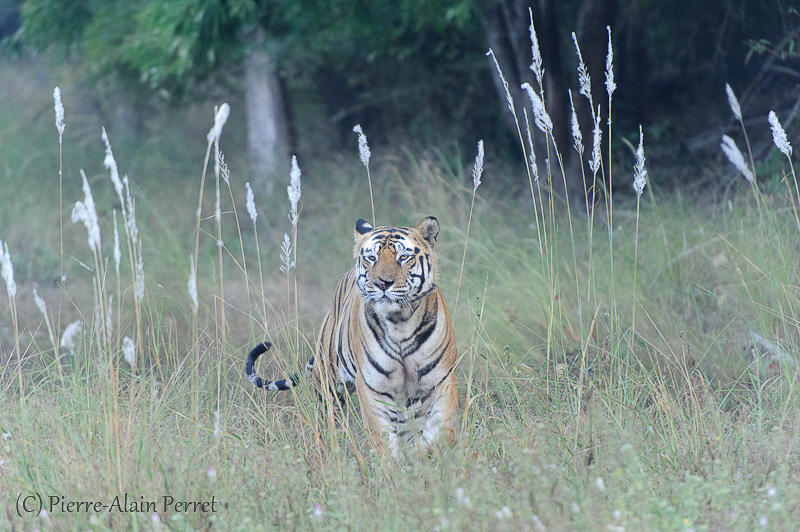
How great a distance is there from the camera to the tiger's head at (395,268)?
3.21 metres

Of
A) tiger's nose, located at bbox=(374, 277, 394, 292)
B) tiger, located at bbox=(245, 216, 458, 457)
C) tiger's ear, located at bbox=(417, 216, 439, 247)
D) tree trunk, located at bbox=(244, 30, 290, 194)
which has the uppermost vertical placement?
tiger's ear, located at bbox=(417, 216, 439, 247)

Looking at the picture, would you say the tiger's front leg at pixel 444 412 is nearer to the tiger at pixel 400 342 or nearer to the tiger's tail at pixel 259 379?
the tiger at pixel 400 342

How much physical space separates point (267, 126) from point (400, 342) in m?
7.20

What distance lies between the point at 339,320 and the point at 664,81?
8.41 m

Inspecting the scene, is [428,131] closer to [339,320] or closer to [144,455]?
[339,320]

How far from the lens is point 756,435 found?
2.95 m

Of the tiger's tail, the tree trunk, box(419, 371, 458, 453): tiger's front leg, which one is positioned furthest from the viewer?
the tree trunk

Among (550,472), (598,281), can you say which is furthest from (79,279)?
(550,472)

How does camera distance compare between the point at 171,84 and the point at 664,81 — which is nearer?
the point at 171,84

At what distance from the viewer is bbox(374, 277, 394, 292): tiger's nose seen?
10.5ft

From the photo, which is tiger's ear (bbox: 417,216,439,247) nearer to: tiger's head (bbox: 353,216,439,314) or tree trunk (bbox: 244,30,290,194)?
tiger's head (bbox: 353,216,439,314)

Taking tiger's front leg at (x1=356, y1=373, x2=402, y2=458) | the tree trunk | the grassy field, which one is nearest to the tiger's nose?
the grassy field

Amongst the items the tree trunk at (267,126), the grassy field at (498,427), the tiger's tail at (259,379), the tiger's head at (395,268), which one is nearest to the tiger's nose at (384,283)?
the tiger's head at (395,268)

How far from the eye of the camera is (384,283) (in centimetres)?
321
